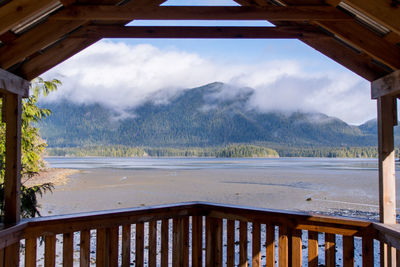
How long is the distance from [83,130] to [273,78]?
105 metres

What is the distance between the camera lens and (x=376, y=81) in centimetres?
284

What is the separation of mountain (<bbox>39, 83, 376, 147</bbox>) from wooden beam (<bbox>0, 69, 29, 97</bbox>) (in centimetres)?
10792

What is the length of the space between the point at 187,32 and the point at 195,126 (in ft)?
424

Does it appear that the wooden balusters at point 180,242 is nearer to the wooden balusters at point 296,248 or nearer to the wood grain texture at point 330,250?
the wooden balusters at point 296,248

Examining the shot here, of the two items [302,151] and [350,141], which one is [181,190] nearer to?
[302,151]

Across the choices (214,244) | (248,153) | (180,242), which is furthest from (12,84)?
(248,153)

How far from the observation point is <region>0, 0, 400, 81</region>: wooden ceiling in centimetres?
200

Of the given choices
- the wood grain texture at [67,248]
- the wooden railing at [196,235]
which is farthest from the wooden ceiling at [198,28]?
the wood grain texture at [67,248]

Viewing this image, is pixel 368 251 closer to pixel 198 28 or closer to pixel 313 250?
pixel 313 250

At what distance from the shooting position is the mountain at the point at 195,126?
115625mm

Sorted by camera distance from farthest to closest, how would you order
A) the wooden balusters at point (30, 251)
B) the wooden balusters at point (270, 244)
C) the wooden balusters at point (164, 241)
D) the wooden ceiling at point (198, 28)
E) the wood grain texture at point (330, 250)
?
the wooden balusters at point (164, 241), the wooden balusters at point (270, 244), the wood grain texture at point (330, 250), the wooden balusters at point (30, 251), the wooden ceiling at point (198, 28)

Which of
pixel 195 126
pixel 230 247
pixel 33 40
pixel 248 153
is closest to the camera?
pixel 33 40

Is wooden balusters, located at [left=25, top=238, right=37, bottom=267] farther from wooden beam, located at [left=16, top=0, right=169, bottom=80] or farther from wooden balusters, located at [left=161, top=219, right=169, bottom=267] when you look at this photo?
wooden beam, located at [left=16, top=0, right=169, bottom=80]

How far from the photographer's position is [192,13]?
2.38 meters
